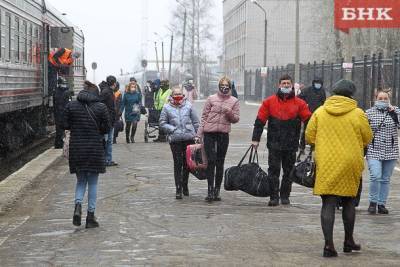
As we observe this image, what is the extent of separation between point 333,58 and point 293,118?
5264 centimetres

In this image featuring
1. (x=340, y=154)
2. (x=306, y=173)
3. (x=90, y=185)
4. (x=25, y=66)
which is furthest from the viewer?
(x=25, y=66)

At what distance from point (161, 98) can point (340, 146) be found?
15.3 metres

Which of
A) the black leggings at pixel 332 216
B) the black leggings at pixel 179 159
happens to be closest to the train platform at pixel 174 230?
the black leggings at pixel 332 216

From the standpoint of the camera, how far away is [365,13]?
33.3 metres

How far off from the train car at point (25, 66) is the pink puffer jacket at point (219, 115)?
5661 millimetres

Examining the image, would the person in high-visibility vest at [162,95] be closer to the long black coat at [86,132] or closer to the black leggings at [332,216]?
the long black coat at [86,132]

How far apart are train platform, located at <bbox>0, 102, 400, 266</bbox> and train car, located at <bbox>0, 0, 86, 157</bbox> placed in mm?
3643

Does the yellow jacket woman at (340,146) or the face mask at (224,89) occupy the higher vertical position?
the face mask at (224,89)

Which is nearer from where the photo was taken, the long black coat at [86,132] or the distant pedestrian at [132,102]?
the long black coat at [86,132]

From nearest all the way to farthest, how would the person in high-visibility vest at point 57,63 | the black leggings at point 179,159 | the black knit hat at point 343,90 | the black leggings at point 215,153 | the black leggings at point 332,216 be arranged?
the black leggings at point 332,216 < the black knit hat at point 343,90 < the black leggings at point 215,153 < the black leggings at point 179,159 < the person in high-visibility vest at point 57,63

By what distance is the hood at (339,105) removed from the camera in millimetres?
9148

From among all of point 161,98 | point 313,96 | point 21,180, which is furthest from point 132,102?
point 21,180

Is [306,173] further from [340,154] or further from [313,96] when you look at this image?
[313,96]

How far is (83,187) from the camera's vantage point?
35.9 feet
